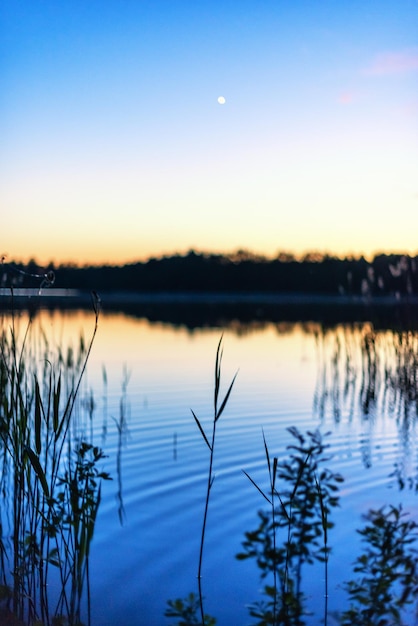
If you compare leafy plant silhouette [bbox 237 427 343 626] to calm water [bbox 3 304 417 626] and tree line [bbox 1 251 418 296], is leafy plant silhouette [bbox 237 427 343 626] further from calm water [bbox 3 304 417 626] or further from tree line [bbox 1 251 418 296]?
tree line [bbox 1 251 418 296]

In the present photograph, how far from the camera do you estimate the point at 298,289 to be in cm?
6100

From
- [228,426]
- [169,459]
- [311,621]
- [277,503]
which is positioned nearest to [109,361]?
[228,426]

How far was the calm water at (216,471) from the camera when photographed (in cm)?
319

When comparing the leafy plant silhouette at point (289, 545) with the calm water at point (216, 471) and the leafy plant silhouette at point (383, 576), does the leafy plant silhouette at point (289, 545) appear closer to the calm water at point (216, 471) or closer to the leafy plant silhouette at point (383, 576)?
the calm water at point (216, 471)

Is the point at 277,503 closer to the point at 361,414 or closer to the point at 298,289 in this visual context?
the point at 361,414

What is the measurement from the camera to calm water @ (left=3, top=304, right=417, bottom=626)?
3.19 metres

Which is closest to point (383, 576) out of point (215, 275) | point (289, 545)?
point (289, 545)

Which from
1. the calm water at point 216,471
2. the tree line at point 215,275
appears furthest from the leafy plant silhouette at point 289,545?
the tree line at point 215,275

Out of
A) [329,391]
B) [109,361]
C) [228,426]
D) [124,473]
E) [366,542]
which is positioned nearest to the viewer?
[366,542]

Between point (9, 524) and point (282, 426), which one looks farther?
point (282, 426)

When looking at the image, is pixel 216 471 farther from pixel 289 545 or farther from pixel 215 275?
pixel 215 275

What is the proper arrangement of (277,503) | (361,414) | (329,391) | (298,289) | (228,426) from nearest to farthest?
1. (277,503)
2. (228,426)
3. (361,414)
4. (329,391)
5. (298,289)

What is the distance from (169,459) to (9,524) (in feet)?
5.65

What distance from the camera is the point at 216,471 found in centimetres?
510
